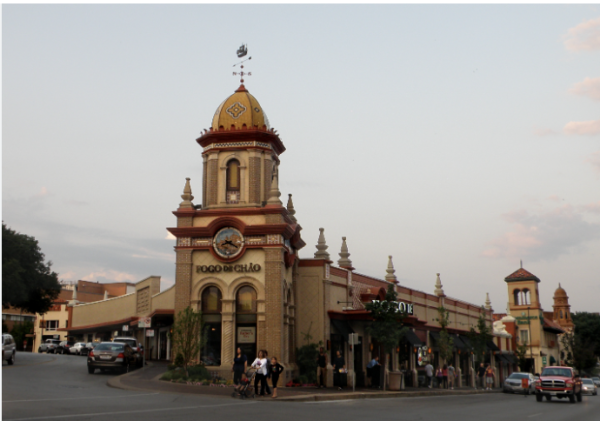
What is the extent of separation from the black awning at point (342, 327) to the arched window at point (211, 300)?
21.4 feet

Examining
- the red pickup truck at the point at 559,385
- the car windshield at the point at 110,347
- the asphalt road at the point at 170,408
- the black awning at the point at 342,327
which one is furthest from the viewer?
the black awning at the point at 342,327

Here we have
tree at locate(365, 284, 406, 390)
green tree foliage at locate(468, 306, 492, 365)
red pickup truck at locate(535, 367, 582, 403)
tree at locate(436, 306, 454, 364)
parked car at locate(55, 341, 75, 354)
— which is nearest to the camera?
red pickup truck at locate(535, 367, 582, 403)

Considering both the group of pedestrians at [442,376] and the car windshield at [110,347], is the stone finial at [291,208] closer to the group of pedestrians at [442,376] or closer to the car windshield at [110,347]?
the car windshield at [110,347]

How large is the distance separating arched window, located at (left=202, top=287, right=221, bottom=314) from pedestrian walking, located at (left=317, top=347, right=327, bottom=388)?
5054 millimetres

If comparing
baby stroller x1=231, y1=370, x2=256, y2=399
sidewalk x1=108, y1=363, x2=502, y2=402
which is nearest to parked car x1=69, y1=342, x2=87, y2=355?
sidewalk x1=108, y1=363, x2=502, y2=402

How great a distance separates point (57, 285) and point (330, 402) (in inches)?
1175

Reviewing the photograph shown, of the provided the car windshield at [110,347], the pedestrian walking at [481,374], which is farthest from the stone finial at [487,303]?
the car windshield at [110,347]

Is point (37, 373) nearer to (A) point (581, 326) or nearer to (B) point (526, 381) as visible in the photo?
(B) point (526, 381)

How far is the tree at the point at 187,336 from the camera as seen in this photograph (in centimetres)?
2741

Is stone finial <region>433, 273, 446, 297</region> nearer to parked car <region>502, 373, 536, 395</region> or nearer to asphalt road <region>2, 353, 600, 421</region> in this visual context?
parked car <region>502, 373, 536, 395</region>

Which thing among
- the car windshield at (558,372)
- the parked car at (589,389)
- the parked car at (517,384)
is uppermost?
the car windshield at (558,372)

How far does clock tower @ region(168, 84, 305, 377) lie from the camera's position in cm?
2919

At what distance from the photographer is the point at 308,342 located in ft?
106

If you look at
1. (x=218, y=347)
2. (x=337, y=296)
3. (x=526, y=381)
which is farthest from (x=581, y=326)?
(x=218, y=347)
